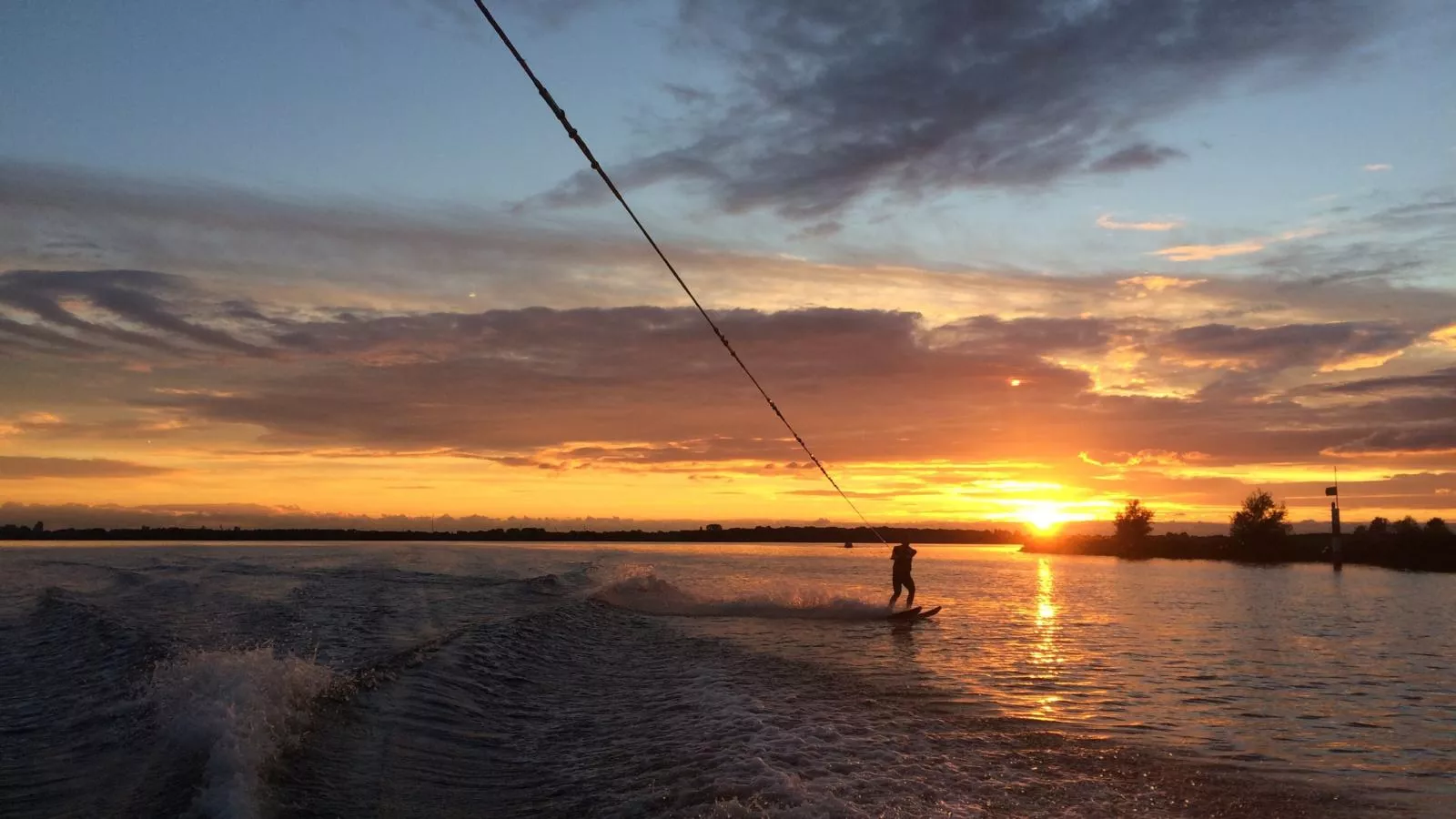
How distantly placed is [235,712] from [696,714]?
20.4 ft

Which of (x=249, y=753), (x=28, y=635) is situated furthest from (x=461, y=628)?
(x=249, y=753)

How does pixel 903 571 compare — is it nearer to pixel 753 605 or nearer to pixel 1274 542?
pixel 753 605

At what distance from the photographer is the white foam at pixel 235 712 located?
8969 mm

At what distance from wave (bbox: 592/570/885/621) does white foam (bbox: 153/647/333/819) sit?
18.1m

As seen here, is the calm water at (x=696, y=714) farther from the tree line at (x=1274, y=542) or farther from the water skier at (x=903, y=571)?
the tree line at (x=1274, y=542)

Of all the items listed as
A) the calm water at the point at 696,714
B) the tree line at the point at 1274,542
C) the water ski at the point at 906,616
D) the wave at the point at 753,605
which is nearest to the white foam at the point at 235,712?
the calm water at the point at 696,714

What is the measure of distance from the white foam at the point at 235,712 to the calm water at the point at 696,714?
6cm

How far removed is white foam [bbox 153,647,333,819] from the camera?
353 inches

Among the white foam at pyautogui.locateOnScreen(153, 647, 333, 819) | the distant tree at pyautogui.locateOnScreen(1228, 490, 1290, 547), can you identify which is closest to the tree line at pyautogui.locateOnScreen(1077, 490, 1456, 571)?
the distant tree at pyautogui.locateOnScreen(1228, 490, 1290, 547)

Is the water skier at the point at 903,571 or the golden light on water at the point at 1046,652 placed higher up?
the water skier at the point at 903,571

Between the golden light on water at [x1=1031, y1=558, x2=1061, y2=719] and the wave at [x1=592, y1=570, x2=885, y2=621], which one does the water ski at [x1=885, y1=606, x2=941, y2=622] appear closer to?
the wave at [x1=592, y1=570, x2=885, y2=621]

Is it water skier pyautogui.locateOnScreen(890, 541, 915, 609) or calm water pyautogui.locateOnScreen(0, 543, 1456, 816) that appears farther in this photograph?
water skier pyautogui.locateOnScreen(890, 541, 915, 609)

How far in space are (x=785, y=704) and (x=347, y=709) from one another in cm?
650

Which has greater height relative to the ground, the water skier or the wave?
the water skier
